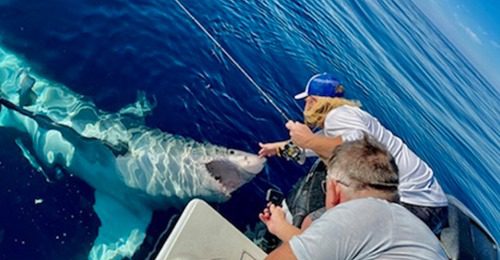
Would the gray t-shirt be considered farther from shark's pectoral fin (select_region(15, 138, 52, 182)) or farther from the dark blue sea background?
shark's pectoral fin (select_region(15, 138, 52, 182))

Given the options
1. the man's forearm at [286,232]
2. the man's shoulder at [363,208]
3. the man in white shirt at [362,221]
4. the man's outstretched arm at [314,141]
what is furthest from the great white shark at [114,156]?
the man's shoulder at [363,208]

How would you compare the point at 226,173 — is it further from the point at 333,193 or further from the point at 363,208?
the point at 363,208

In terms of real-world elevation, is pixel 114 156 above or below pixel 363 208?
below

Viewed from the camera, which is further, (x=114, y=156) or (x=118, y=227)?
(x=114, y=156)

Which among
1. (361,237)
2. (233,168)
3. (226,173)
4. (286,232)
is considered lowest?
(226,173)

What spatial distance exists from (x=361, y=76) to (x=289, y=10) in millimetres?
3072

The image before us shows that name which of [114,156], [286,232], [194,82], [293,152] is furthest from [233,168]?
[194,82]

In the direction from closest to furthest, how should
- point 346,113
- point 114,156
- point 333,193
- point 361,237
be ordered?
point 361,237 < point 333,193 < point 346,113 < point 114,156

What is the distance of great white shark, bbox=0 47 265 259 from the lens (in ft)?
23.6

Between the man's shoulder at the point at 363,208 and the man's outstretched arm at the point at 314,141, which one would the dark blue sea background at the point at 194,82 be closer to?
the man's outstretched arm at the point at 314,141

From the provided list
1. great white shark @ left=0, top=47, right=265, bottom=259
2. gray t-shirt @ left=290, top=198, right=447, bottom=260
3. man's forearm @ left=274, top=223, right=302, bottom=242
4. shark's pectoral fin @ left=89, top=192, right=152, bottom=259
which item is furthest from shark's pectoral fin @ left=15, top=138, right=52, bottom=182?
gray t-shirt @ left=290, top=198, right=447, bottom=260

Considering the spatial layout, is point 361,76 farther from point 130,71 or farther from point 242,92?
point 130,71

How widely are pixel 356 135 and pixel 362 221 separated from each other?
7.03 feet

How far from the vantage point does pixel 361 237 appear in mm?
3873
